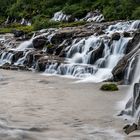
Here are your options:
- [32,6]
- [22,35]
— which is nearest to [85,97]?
[22,35]

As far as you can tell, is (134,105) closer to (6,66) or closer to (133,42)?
(133,42)

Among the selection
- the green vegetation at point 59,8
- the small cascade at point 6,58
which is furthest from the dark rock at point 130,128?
the green vegetation at point 59,8

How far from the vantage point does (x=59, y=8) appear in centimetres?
6219

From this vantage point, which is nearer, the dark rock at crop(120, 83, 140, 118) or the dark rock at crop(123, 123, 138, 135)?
the dark rock at crop(123, 123, 138, 135)

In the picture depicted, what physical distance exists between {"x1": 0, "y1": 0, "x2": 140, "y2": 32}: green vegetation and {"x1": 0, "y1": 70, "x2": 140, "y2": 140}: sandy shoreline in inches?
904

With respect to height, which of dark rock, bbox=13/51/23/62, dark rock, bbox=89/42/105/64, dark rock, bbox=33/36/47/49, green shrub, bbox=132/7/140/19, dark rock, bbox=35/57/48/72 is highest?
green shrub, bbox=132/7/140/19

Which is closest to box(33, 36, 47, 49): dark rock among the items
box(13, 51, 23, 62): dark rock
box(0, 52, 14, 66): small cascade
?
box(13, 51, 23, 62): dark rock

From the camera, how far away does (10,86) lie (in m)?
24.4

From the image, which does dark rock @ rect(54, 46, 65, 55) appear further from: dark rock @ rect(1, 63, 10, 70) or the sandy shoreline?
the sandy shoreline

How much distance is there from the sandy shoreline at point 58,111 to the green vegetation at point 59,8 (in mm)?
22950

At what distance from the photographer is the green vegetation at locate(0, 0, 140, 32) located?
4791 cm

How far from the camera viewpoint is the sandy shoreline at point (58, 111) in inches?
553

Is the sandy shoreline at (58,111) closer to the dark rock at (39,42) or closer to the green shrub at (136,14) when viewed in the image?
the dark rock at (39,42)

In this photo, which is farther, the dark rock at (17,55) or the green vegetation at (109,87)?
the dark rock at (17,55)
